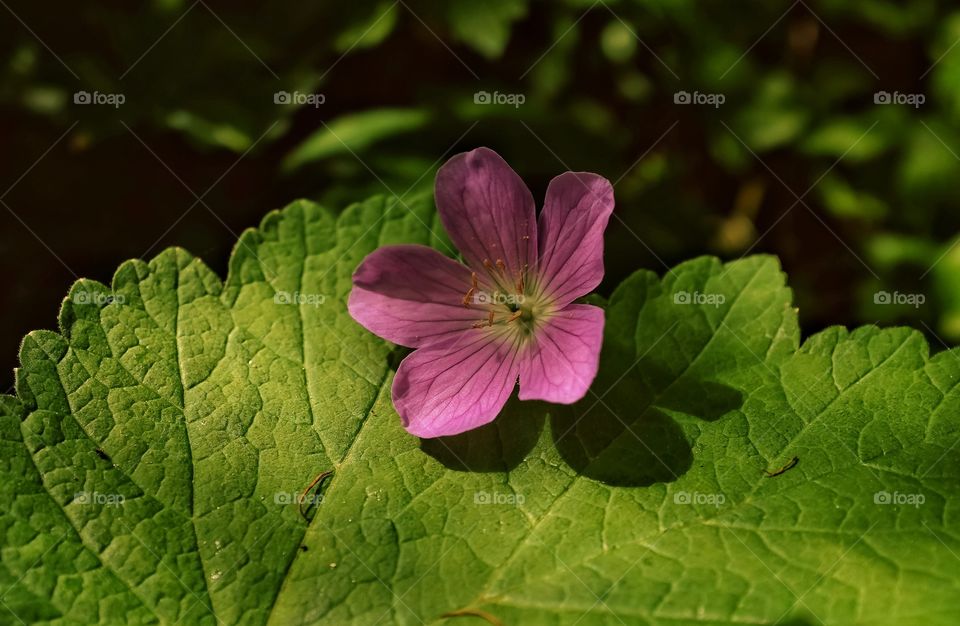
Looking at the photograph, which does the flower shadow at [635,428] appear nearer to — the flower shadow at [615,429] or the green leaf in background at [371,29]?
the flower shadow at [615,429]

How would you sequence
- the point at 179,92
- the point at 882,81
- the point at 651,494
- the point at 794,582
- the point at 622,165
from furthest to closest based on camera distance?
1. the point at 882,81
2. the point at 622,165
3. the point at 179,92
4. the point at 651,494
5. the point at 794,582

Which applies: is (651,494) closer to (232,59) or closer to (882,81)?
(232,59)

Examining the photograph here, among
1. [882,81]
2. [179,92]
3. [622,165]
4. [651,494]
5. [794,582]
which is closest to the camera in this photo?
[794,582]

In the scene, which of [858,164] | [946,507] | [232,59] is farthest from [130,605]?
[858,164]

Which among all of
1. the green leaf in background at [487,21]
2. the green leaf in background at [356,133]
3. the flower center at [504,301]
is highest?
the green leaf in background at [487,21]

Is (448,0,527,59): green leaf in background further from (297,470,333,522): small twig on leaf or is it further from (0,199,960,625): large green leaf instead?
(297,470,333,522): small twig on leaf

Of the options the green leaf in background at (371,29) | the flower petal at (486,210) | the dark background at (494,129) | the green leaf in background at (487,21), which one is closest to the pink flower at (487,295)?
the flower petal at (486,210)

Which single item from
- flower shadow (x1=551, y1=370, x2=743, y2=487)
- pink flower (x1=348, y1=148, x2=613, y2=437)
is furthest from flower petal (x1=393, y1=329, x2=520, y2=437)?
flower shadow (x1=551, y1=370, x2=743, y2=487)
